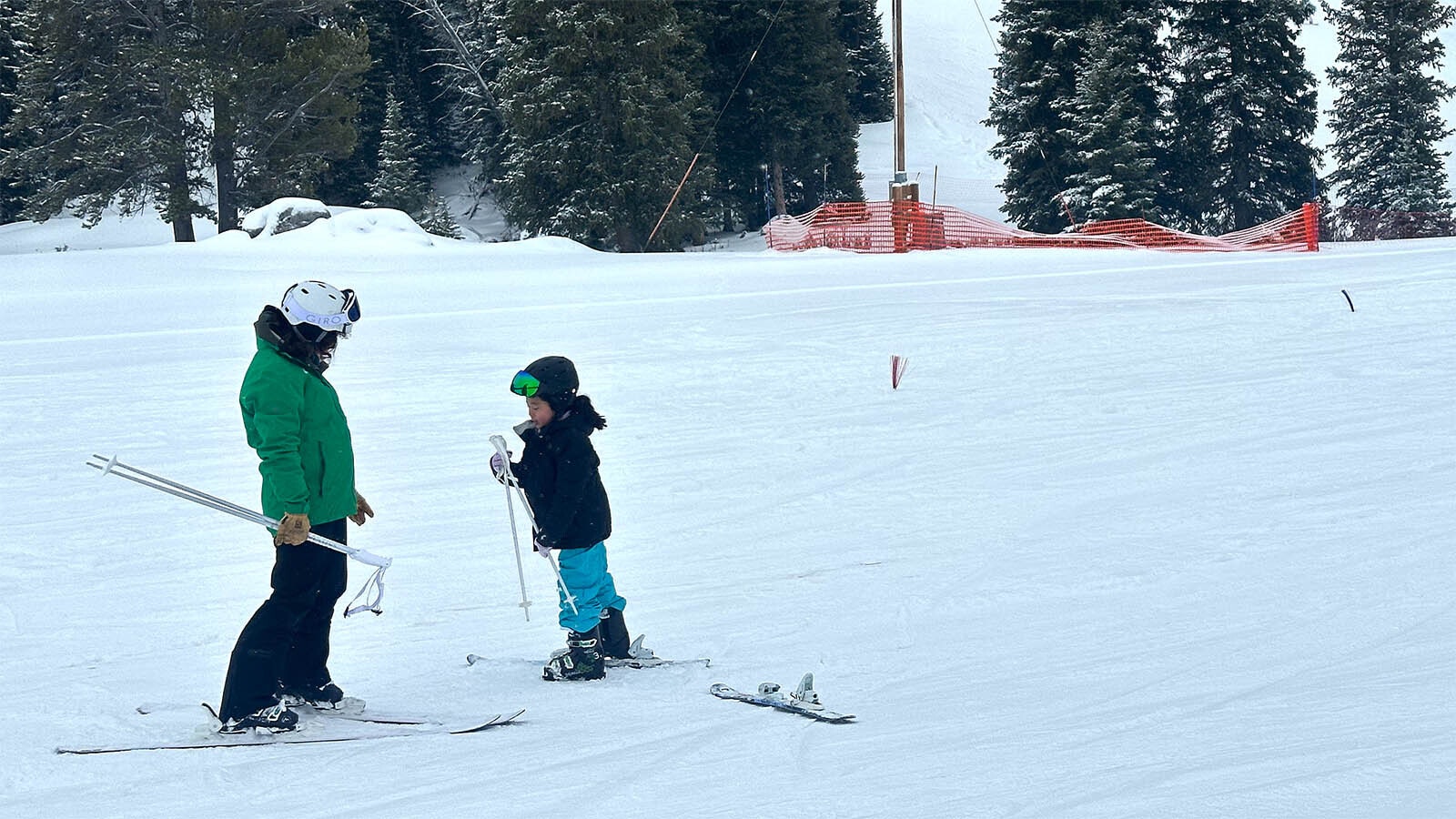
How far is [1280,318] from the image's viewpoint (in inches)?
609

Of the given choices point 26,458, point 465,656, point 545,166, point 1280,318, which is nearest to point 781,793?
point 465,656

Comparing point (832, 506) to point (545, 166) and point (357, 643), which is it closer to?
Result: point (357, 643)

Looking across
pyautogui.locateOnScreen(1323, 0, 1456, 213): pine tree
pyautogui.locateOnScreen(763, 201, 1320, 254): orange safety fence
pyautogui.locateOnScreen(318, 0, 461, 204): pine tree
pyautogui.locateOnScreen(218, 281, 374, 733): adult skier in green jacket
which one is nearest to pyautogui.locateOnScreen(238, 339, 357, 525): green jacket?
pyautogui.locateOnScreen(218, 281, 374, 733): adult skier in green jacket

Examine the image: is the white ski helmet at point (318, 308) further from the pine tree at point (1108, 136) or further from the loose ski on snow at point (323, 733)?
the pine tree at point (1108, 136)

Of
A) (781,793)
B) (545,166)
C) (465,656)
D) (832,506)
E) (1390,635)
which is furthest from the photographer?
(545,166)

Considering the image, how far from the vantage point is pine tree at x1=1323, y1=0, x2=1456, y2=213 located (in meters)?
38.2

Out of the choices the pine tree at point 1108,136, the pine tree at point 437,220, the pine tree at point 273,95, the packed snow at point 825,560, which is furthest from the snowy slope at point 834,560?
the pine tree at point 437,220

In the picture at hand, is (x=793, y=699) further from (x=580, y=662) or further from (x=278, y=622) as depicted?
(x=278, y=622)

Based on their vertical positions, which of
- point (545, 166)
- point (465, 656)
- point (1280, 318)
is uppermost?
point (545, 166)

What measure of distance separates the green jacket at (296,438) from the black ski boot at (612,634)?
1192 mm

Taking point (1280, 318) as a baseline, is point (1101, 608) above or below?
below

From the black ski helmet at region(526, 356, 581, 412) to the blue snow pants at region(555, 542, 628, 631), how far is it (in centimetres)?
61

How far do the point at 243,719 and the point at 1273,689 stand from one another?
3.58 m

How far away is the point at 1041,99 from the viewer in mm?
38000
